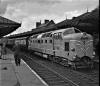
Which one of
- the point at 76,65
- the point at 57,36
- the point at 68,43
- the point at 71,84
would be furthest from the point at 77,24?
the point at 71,84

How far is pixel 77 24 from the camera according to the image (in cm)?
1733

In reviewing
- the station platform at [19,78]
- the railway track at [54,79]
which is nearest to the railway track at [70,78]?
the railway track at [54,79]

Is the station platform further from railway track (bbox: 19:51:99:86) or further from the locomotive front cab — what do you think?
the locomotive front cab

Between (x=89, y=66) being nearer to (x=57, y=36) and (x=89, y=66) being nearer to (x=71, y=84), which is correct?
(x=57, y=36)

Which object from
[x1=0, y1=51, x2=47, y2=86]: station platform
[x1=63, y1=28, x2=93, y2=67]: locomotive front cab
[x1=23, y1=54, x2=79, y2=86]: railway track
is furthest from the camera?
[x1=63, y1=28, x2=93, y2=67]: locomotive front cab

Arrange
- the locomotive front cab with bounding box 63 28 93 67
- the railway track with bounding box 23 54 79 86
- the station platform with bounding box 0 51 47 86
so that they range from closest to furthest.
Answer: the station platform with bounding box 0 51 47 86 → the railway track with bounding box 23 54 79 86 → the locomotive front cab with bounding box 63 28 93 67

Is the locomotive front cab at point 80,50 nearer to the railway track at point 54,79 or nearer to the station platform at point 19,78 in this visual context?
the railway track at point 54,79

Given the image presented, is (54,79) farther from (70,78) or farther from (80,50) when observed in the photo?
(80,50)

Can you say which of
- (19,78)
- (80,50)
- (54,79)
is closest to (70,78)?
(54,79)

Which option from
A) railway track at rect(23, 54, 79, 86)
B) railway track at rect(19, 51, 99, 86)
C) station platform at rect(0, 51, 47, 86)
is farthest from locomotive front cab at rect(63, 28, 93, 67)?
station platform at rect(0, 51, 47, 86)

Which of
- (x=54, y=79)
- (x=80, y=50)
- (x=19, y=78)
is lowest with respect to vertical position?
(x=54, y=79)

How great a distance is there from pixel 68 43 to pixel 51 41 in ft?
15.3

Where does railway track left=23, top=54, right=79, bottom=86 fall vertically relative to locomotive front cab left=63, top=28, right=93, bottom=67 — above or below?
below

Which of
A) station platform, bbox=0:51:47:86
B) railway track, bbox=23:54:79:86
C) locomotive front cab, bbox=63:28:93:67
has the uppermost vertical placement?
locomotive front cab, bbox=63:28:93:67
